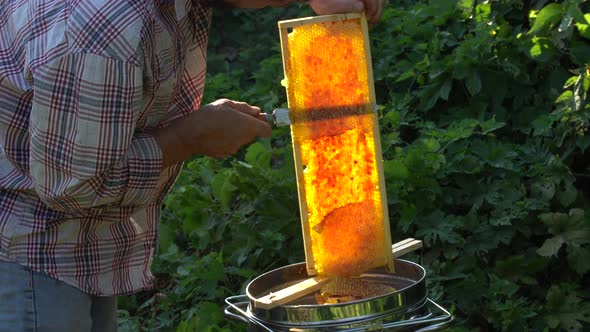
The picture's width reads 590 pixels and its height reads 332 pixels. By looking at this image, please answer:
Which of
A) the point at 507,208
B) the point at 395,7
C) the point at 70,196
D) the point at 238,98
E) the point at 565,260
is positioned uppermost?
the point at 395,7

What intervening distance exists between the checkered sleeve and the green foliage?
163 cm

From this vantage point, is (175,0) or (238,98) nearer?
(175,0)

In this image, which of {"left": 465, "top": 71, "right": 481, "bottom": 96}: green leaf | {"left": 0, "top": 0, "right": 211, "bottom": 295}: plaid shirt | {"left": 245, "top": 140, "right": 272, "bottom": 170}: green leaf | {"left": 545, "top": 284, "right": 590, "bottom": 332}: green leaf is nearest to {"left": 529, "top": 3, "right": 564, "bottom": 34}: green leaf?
{"left": 465, "top": 71, "right": 481, "bottom": 96}: green leaf

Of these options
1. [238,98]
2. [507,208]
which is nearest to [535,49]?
[507,208]

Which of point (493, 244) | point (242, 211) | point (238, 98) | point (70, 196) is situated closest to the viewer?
point (70, 196)

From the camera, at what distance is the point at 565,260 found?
4.00 meters

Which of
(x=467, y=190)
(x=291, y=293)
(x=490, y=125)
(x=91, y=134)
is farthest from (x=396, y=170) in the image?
(x=91, y=134)

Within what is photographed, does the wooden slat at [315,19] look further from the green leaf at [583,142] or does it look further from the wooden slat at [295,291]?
the green leaf at [583,142]

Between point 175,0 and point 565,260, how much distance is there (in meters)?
2.35

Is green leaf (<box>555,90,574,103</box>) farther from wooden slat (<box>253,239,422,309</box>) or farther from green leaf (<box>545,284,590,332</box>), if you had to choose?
wooden slat (<box>253,239,422,309</box>)

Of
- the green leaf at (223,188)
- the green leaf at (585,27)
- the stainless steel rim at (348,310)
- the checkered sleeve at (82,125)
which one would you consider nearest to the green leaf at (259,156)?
the green leaf at (223,188)

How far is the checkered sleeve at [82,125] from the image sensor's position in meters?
2.17

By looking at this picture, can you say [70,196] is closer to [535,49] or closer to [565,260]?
[565,260]

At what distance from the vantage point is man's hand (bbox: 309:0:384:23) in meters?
2.50
